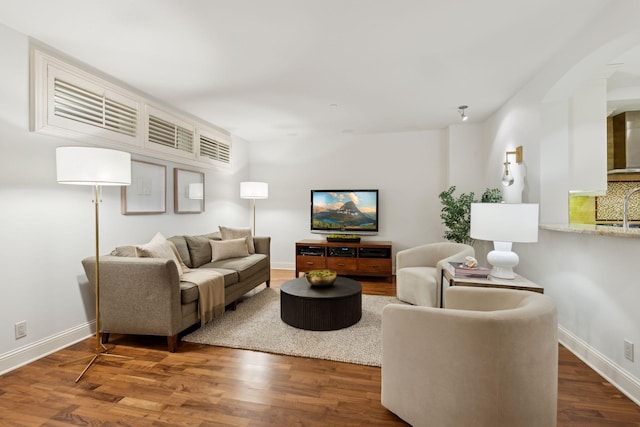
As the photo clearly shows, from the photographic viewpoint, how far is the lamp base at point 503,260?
7.96 feet

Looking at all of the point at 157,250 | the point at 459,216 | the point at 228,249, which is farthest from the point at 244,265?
the point at 459,216

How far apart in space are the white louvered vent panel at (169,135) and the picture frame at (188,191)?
34 centimetres

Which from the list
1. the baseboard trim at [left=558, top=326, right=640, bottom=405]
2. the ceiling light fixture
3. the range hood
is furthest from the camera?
the ceiling light fixture

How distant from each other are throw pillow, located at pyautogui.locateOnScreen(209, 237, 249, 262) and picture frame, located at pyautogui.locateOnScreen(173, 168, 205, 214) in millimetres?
658

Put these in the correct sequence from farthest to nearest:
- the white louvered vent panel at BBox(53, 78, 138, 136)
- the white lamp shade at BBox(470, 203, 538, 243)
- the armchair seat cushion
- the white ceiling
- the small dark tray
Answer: the small dark tray
the armchair seat cushion
the white louvered vent panel at BBox(53, 78, 138, 136)
the white lamp shade at BBox(470, 203, 538, 243)
the white ceiling

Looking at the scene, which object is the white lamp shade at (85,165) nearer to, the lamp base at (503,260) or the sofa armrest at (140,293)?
the sofa armrest at (140,293)

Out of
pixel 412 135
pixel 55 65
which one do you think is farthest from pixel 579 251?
pixel 55 65

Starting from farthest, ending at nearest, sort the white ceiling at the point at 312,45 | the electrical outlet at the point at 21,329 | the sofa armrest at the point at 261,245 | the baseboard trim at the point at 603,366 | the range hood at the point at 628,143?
the sofa armrest at the point at 261,245
the range hood at the point at 628,143
the electrical outlet at the point at 21,329
the white ceiling at the point at 312,45
the baseboard trim at the point at 603,366

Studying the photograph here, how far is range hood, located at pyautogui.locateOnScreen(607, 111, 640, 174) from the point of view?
153 inches

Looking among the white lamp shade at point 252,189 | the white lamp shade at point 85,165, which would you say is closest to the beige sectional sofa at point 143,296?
the white lamp shade at point 85,165

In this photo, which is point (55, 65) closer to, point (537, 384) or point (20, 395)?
point (20, 395)

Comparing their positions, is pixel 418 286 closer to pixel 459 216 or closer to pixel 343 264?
pixel 459 216

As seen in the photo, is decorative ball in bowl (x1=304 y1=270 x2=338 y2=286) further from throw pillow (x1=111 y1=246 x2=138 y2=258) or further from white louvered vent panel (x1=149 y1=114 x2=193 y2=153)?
white louvered vent panel (x1=149 y1=114 x2=193 y2=153)

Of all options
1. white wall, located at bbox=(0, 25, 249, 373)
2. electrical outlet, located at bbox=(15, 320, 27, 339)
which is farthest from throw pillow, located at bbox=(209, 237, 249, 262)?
electrical outlet, located at bbox=(15, 320, 27, 339)
